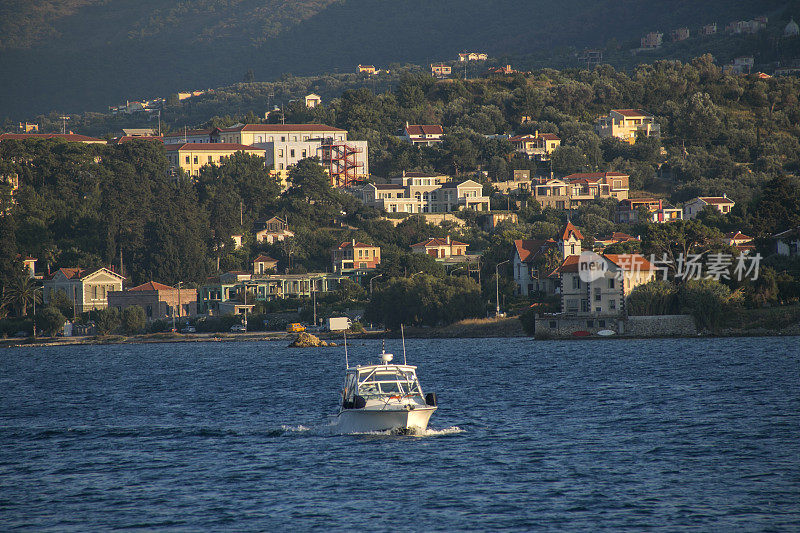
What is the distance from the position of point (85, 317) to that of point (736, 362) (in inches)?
3949

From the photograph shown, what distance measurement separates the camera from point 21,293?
502 ft

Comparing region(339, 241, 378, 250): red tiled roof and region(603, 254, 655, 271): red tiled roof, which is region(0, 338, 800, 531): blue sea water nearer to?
region(603, 254, 655, 271): red tiled roof

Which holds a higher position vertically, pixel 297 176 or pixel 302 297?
pixel 297 176

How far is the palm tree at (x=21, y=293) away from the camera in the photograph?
502 feet

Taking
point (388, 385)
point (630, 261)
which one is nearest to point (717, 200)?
point (630, 261)

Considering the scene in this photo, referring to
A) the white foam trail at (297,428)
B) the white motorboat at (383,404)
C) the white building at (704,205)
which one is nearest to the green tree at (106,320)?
the white building at (704,205)

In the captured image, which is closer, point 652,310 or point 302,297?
point 652,310

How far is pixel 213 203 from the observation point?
184625 millimetres

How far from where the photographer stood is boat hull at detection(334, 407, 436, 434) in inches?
1833

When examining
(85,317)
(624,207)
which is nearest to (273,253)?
(85,317)

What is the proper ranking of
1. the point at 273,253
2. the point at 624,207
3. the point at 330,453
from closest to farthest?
the point at 330,453, the point at 273,253, the point at 624,207

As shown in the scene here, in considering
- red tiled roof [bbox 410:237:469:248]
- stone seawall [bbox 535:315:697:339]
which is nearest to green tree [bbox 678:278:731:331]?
stone seawall [bbox 535:315:697:339]

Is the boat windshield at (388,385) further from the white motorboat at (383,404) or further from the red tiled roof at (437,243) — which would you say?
the red tiled roof at (437,243)

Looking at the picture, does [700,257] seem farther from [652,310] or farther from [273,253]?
[273,253]
